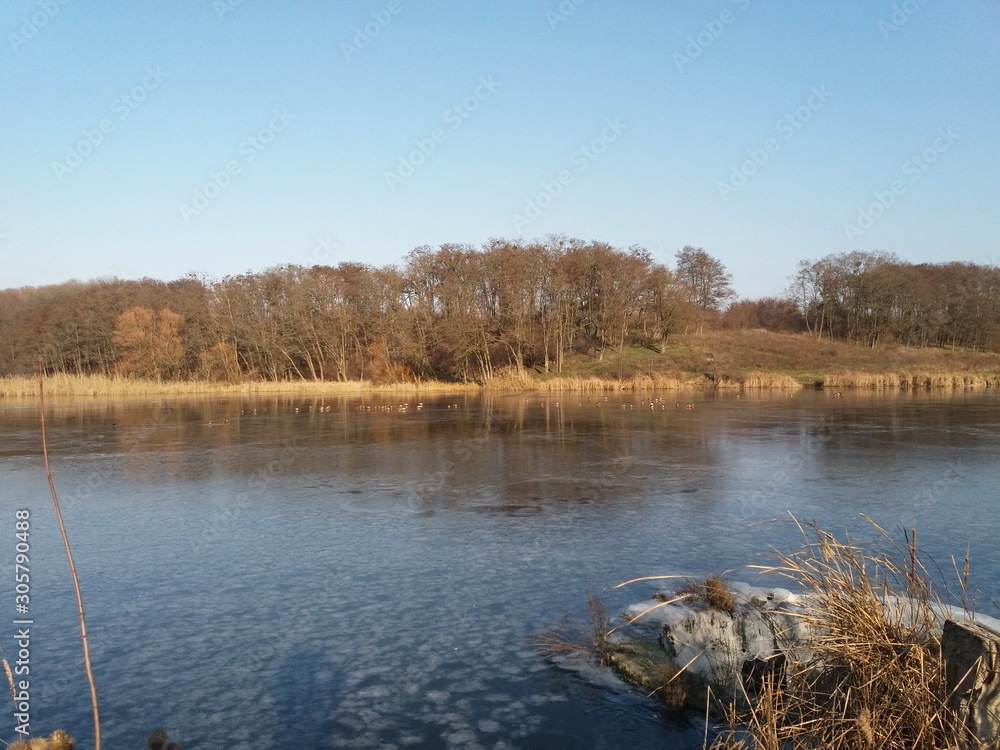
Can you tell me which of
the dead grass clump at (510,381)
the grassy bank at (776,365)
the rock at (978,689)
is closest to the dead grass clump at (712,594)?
the rock at (978,689)

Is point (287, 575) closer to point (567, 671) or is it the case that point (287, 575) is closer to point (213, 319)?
point (567, 671)

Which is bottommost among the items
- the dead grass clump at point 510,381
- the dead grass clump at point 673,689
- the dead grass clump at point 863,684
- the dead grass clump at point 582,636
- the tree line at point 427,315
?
the dead grass clump at point 673,689

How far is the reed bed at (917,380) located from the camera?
40531 mm

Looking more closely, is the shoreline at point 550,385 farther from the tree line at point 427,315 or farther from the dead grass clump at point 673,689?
the dead grass clump at point 673,689

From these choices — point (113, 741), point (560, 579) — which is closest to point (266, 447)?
point (560, 579)

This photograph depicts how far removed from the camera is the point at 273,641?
6.12 metres

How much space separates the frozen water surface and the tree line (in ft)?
91.6

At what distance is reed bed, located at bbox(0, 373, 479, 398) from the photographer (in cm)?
4319

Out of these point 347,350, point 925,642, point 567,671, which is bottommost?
point 567,671

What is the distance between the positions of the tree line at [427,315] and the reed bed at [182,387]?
198cm

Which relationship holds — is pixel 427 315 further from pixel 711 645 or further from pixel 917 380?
pixel 711 645

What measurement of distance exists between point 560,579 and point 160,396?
135 ft

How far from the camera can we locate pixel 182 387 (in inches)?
1822

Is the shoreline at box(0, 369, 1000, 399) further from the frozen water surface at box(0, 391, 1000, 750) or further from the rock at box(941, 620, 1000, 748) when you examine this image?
the rock at box(941, 620, 1000, 748)
